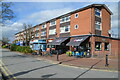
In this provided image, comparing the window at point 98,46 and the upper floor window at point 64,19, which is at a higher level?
the upper floor window at point 64,19

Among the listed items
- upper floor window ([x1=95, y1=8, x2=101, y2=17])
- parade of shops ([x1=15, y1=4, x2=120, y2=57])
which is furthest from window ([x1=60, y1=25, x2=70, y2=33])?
upper floor window ([x1=95, y1=8, x2=101, y2=17])

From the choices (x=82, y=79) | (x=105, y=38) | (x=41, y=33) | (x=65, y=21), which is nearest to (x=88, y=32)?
(x=105, y=38)

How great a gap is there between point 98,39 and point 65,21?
935cm

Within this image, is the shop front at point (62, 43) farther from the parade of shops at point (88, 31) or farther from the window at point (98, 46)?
the window at point (98, 46)

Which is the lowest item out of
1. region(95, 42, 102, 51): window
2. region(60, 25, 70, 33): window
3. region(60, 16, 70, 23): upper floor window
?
region(95, 42, 102, 51): window

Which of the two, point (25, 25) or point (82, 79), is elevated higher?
point (25, 25)

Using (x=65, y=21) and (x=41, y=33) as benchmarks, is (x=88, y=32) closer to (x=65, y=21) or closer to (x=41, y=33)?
(x=65, y=21)

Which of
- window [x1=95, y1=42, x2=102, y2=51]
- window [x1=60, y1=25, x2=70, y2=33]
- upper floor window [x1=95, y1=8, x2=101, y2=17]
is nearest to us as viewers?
window [x1=95, y1=42, x2=102, y2=51]

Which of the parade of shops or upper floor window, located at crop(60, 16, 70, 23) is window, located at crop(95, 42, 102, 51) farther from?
upper floor window, located at crop(60, 16, 70, 23)

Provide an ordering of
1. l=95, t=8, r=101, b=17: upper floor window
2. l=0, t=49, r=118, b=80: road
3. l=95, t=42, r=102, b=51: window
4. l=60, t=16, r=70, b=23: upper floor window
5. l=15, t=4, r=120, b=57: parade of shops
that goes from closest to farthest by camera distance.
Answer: l=0, t=49, r=118, b=80: road, l=15, t=4, r=120, b=57: parade of shops, l=95, t=42, r=102, b=51: window, l=95, t=8, r=101, b=17: upper floor window, l=60, t=16, r=70, b=23: upper floor window

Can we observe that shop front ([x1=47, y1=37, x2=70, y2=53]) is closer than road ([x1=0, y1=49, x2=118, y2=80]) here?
No

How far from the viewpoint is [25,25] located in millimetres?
44125

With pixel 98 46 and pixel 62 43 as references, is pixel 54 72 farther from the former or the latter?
pixel 62 43

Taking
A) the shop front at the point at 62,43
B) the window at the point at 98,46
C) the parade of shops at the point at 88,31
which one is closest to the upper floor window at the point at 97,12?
the parade of shops at the point at 88,31
